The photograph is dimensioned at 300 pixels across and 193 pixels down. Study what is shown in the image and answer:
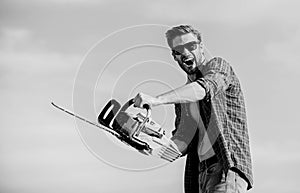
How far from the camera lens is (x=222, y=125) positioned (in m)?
7.32

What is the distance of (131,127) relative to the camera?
734cm

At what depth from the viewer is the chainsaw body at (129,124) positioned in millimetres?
7293

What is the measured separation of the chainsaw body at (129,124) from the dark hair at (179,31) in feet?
2.31

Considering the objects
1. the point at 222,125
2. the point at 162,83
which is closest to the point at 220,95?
the point at 222,125

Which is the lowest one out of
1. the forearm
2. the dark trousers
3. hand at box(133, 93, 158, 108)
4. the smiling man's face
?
the dark trousers

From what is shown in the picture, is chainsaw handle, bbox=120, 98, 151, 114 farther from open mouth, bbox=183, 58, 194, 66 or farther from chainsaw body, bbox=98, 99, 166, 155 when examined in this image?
open mouth, bbox=183, 58, 194, 66

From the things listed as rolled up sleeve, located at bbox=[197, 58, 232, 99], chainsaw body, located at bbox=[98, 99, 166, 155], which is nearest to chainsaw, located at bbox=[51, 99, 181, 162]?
chainsaw body, located at bbox=[98, 99, 166, 155]

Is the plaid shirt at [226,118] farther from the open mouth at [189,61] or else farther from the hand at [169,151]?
the hand at [169,151]

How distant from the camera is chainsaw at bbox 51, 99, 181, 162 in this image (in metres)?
7.29

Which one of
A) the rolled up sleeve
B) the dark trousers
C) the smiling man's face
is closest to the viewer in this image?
the rolled up sleeve

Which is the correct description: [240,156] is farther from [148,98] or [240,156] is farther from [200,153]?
[148,98]

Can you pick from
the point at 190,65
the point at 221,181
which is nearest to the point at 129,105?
the point at 190,65

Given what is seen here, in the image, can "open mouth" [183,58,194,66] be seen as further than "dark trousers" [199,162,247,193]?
Yes

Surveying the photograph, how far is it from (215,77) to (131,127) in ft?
2.70
